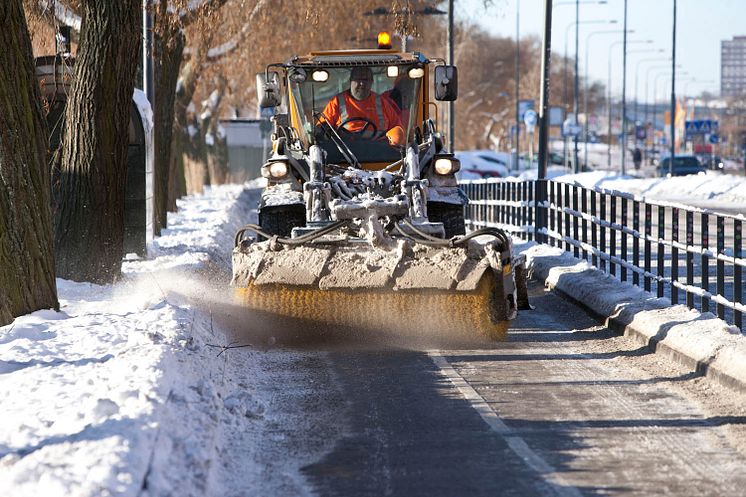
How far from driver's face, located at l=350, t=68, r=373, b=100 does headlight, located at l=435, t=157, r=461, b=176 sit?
122 cm

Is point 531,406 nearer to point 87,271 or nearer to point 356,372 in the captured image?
point 356,372

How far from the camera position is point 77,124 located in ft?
51.9

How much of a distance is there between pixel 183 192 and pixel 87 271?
27406mm

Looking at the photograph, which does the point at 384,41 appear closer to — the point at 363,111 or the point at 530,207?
the point at 363,111

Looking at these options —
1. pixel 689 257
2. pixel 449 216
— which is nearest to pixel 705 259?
pixel 689 257

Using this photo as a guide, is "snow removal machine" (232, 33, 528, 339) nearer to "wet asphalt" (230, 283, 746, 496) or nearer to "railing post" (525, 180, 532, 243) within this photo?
"wet asphalt" (230, 283, 746, 496)

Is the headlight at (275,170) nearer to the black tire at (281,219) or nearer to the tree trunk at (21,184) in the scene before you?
the black tire at (281,219)

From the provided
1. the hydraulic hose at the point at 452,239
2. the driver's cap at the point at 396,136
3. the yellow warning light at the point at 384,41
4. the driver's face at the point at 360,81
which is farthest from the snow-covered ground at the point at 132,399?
the yellow warning light at the point at 384,41

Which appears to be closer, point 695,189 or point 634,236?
point 634,236

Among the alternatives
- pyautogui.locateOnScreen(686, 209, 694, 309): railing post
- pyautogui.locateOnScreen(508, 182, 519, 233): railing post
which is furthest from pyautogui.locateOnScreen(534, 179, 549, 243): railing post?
pyautogui.locateOnScreen(686, 209, 694, 309): railing post

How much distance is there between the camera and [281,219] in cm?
1392

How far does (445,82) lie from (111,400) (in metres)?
7.32

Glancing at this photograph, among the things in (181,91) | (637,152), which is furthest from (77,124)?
(637,152)

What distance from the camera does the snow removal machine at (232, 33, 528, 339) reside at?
37.9ft
